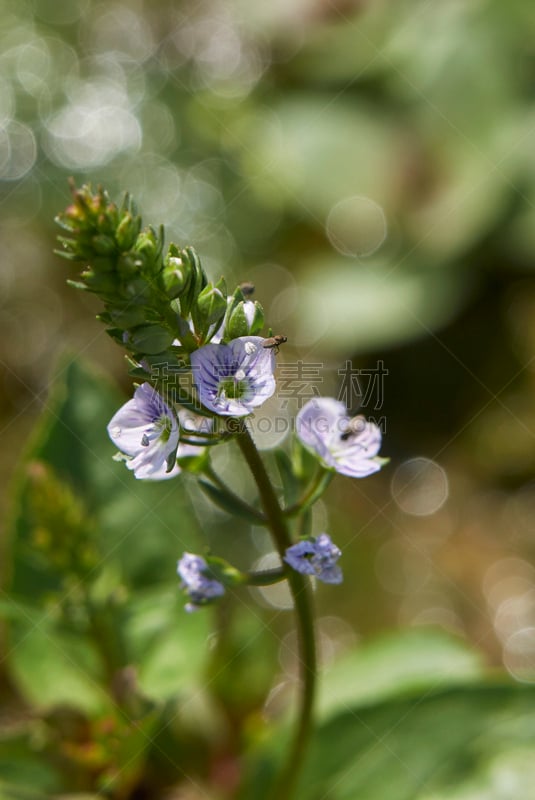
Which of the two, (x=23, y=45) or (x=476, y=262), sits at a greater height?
(x=476, y=262)

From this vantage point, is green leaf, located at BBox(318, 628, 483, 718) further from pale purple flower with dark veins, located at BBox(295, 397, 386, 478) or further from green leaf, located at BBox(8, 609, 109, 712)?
pale purple flower with dark veins, located at BBox(295, 397, 386, 478)

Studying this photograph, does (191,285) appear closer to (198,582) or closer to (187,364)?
(187,364)

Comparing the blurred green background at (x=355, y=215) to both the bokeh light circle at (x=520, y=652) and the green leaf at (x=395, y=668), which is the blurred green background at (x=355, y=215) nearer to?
the bokeh light circle at (x=520, y=652)

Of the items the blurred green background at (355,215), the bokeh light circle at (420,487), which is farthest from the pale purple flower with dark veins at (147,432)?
the bokeh light circle at (420,487)

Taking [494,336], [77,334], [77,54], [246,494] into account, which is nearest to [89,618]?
[246,494]

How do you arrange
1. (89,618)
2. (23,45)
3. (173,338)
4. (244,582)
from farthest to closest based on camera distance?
(23,45)
(89,618)
(244,582)
(173,338)

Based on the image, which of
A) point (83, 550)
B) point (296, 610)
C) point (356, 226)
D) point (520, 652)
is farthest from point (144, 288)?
point (356, 226)

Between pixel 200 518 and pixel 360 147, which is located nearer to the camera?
pixel 200 518

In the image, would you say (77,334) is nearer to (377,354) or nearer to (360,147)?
(377,354)
